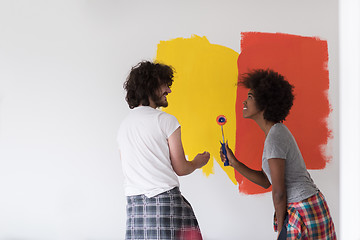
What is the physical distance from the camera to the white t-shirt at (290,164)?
4.73ft

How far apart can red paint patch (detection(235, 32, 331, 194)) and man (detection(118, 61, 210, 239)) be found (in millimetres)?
597

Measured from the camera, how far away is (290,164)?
1471 mm

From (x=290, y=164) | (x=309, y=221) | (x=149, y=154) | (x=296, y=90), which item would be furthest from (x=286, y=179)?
(x=296, y=90)

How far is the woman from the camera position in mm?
1420

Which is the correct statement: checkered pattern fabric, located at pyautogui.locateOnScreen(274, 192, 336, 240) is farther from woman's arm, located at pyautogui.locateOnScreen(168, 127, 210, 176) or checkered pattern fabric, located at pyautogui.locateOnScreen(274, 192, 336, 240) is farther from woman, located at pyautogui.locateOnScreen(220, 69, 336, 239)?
woman's arm, located at pyautogui.locateOnScreen(168, 127, 210, 176)

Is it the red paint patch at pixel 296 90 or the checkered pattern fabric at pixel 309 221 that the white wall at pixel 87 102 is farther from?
the checkered pattern fabric at pixel 309 221

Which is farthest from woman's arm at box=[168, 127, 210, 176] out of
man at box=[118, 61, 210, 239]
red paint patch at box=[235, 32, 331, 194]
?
red paint patch at box=[235, 32, 331, 194]

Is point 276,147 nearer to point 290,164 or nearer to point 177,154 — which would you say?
point 290,164

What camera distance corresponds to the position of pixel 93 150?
7.08 ft

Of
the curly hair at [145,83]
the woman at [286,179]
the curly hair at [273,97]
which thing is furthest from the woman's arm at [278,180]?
the curly hair at [145,83]
